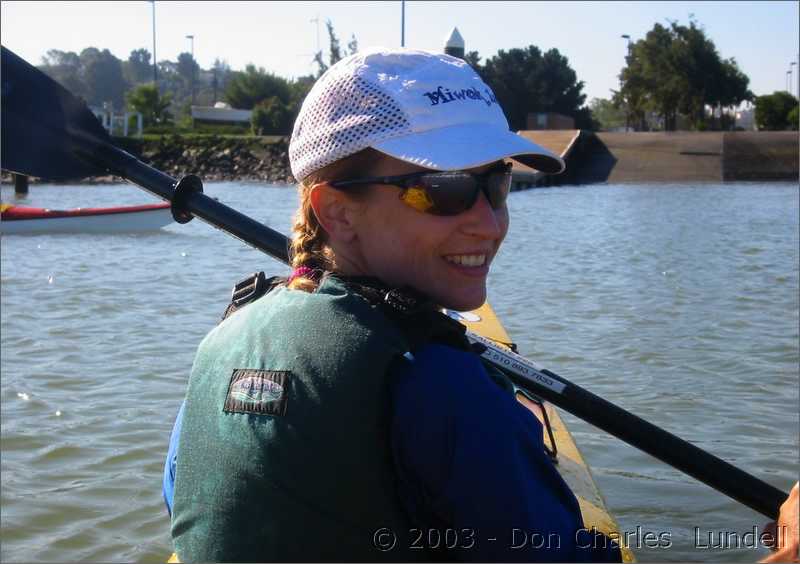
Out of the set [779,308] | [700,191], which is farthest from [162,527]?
[700,191]

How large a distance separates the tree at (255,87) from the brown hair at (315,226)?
205 ft

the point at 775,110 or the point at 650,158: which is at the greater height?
the point at 775,110

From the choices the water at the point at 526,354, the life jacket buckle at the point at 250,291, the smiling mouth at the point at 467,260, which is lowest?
the water at the point at 526,354

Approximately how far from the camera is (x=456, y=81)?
1.71 m

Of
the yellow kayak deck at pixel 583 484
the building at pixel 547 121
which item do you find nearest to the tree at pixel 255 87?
the building at pixel 547 121

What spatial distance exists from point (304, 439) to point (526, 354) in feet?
21.9

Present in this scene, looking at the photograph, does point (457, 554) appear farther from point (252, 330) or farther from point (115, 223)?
point (115, 223)

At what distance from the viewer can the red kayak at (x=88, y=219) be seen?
17094 millimetres

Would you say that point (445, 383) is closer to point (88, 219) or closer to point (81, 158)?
point (81, 158)

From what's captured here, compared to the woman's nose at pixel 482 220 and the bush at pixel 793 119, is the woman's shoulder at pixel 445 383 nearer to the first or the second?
the woman's nose at pixel 482 220

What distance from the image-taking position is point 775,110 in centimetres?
4603

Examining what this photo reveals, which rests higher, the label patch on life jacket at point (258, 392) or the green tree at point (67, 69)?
the green tree at point (67, 69)

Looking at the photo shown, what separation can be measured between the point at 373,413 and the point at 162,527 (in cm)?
377

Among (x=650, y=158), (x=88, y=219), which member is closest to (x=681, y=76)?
(x=650, y=158)
